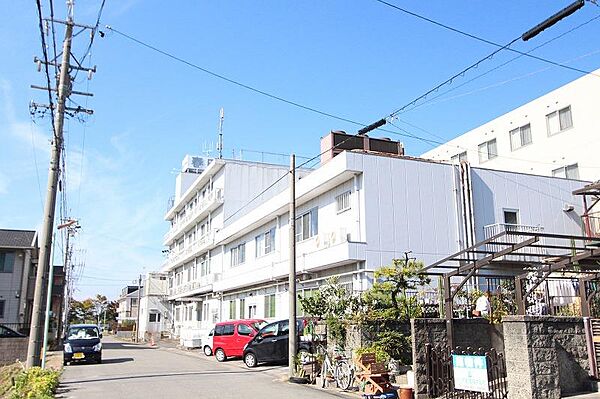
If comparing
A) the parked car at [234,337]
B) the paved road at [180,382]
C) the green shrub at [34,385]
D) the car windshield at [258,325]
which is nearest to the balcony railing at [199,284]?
the parked car at [234,337]

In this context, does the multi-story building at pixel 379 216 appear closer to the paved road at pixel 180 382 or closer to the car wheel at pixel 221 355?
the car wheel at pixel 221 355

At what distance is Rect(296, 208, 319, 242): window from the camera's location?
24656 millimetres

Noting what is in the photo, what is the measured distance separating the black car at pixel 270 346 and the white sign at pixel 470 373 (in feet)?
32.1

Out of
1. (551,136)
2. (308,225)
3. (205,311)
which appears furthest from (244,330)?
(551,136)

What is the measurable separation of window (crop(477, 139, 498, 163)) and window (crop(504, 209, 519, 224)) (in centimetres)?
1252

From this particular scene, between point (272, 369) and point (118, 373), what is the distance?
17.6 ft

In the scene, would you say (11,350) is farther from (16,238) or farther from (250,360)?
(16,238)

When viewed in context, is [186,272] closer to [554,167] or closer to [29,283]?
[29,283]

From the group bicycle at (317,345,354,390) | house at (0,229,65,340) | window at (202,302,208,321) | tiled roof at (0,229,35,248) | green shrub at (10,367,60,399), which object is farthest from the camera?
window at (202,302,208,321)

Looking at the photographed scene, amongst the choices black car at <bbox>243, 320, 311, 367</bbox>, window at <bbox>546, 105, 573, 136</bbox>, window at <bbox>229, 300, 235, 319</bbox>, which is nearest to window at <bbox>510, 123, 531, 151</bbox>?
window at <bbox>546, 105, 573, 136</bbox>

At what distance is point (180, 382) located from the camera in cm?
1598

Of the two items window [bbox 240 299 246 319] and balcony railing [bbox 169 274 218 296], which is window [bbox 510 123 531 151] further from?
balcony railing [bbox 169 274 218 296]

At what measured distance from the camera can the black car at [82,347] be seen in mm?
23172

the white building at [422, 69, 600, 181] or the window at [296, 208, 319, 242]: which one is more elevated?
the white building at [422, 69, 600, 181]
